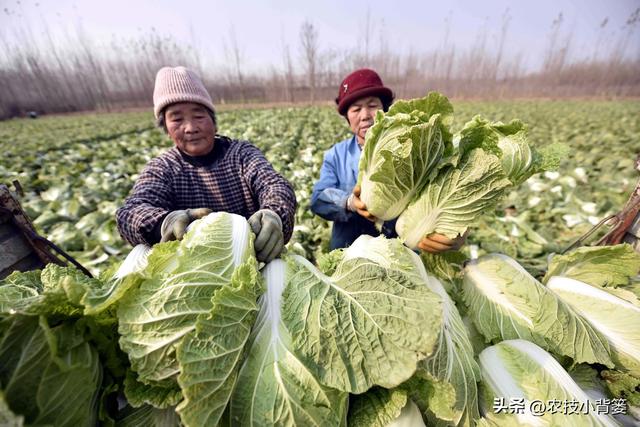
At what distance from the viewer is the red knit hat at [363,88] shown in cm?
292

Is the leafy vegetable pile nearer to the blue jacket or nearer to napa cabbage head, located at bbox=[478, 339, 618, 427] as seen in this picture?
napa cabbage head, located at bbox=[478, 339, 618, 427]

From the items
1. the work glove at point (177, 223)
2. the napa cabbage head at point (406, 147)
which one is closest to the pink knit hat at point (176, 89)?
the work glove at point (177, 223)

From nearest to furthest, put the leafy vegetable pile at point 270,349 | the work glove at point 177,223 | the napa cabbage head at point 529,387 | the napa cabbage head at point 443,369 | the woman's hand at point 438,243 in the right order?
the leafy vegetable pile at point 270,349, the napa cabbage head at point 443,369, the napa cabbage head at point 529,387, the work glove at point 177,223, the woman's hand at point 438,243

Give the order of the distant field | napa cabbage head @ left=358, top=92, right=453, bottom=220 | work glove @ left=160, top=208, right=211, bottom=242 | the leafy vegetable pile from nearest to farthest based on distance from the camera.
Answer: the leafy vegetable pile < napa cabbage head @ left=358, top=92, right=453, bottom=220 < work glove @ left=160, top=208, right=211, bottom=242 < the distant field

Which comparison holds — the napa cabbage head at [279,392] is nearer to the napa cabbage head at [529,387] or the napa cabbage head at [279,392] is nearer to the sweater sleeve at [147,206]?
the napa cabbage head at [529,387]

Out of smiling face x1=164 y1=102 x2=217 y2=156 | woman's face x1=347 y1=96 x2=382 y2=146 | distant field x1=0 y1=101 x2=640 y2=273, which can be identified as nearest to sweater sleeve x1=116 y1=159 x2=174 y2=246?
smiling face x1=164 y1=102 x2=217 y2=156

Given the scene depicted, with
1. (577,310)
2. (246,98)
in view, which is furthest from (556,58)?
(577,310)

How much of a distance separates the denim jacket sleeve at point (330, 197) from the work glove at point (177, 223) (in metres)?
1.32

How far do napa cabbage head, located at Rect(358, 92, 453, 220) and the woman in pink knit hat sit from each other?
69cm

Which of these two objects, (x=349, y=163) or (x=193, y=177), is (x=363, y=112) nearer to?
(x=349, y=163)

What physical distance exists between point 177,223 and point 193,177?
3.08 ft

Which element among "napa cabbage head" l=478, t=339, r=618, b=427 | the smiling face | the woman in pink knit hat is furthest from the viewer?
the smiling face

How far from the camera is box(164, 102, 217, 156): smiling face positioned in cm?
229

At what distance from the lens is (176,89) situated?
2.21m
